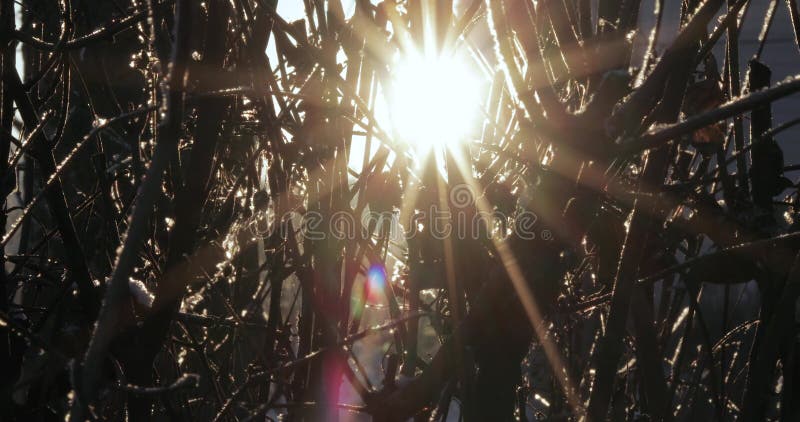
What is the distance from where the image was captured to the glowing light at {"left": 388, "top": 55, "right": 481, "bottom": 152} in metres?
0.99

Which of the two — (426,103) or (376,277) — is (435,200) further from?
(376,277)

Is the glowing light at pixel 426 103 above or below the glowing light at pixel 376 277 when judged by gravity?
above

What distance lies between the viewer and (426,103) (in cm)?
100

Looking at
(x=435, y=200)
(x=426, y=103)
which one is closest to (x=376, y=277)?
(x=435, y=200)

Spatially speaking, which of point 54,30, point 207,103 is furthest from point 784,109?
point 207,103

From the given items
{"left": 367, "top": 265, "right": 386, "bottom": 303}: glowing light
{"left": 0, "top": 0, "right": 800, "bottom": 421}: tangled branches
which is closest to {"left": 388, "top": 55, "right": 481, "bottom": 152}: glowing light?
{"left": 0, "top": 0, "right": 800, "bottom": 421}: tangled branches

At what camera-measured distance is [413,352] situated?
1258 millimetres

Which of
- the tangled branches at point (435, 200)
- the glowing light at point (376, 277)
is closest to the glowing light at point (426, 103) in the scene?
the tangled branches at point (435, 200)

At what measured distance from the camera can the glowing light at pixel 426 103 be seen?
986 mm

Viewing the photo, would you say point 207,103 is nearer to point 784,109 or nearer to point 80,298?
point 80,298

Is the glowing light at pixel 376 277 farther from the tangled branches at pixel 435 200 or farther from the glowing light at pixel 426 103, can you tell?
the glowing light at pixel 426 103

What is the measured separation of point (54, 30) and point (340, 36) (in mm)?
2114

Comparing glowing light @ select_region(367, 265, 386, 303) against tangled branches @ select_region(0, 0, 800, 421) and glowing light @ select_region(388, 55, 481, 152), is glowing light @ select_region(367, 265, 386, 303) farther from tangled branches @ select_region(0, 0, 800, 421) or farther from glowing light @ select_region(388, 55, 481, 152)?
glowing light @ select_region(388, 55, 481, 152)

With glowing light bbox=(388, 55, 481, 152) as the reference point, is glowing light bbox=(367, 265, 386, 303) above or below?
below
